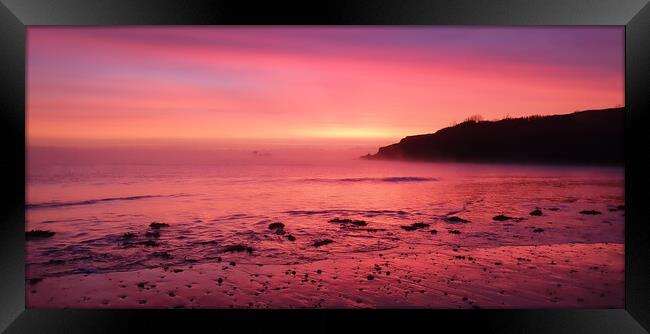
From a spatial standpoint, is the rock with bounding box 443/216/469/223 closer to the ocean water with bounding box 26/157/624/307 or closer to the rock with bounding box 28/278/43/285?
the ocean water with bounding box 26/157/624/307

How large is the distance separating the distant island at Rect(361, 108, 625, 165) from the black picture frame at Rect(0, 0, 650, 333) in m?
0.44

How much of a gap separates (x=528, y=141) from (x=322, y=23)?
2289 millimetres

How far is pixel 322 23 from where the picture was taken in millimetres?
3010

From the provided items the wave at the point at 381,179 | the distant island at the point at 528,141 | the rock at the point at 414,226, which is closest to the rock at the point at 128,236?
the wave at the point at 381,179

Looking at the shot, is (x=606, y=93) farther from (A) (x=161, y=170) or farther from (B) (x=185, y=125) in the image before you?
(A) (x=161, y=170)

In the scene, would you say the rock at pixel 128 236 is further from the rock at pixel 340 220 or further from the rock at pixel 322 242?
the rock at pixel 340 220

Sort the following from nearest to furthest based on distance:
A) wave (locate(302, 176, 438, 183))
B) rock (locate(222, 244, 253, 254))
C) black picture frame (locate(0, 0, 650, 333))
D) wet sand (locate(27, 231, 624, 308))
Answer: black picture frame (locate(0, 0, 650, 333)) → wet sand (locate(27, 231, 624, 308)) → rock (locate(222, 244, 253, 254)) → wave (locate(302, 176, 438, 183))

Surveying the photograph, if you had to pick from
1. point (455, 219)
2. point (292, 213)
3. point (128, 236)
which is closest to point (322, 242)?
point (292, 213)

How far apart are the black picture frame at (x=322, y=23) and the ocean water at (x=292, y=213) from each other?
0.20m

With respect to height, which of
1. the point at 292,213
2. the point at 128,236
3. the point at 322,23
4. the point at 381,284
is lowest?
the point at 381,284

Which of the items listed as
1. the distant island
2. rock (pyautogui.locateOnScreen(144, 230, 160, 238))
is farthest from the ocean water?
the distant island

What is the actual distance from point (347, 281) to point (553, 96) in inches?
97.4

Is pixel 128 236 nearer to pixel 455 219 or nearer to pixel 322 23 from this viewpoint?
pixel 322 23

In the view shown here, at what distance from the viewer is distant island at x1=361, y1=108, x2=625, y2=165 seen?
352 cm
